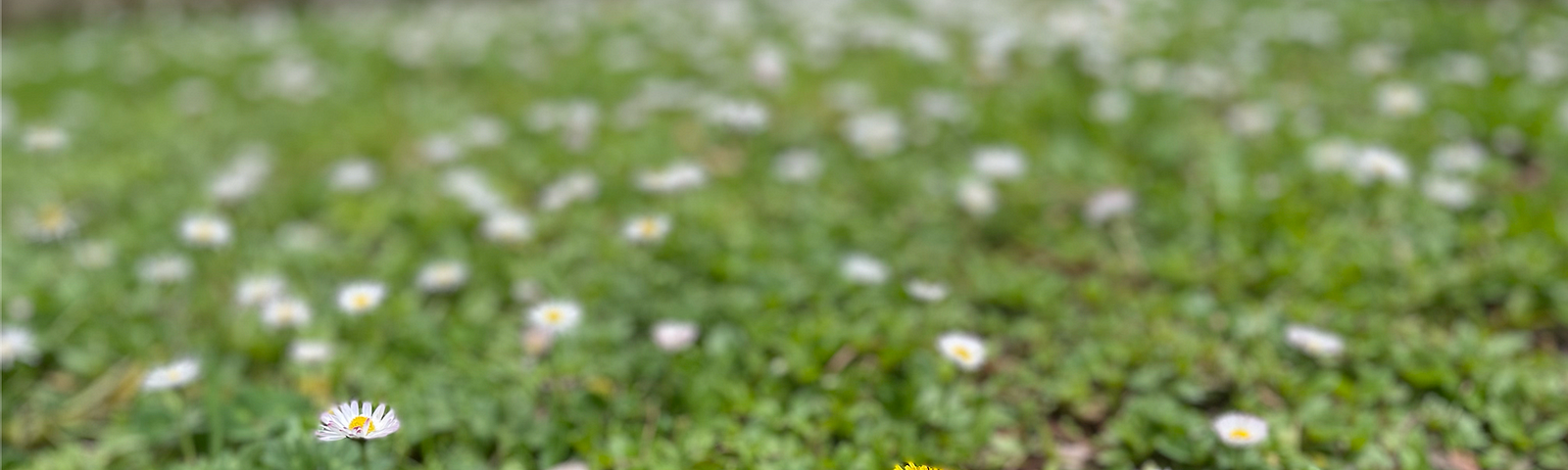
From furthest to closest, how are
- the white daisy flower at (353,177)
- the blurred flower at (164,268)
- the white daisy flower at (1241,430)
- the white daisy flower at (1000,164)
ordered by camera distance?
1. the white daisy flower at (353,177)
2. the white daisy flower at (1000,164)
3. the blurred flower at (164,268)
4. the white daisy flower at (1241,430)

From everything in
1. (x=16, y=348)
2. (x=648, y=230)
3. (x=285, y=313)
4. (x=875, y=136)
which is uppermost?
(x=875, y=136)

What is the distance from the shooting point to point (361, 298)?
209cm

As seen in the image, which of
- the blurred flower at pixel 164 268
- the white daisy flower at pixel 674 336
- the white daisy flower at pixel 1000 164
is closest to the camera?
the white daisy flower at pixel 674 336

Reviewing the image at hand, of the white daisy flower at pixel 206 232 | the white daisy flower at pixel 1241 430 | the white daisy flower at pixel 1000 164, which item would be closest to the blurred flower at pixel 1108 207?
the white daisy flower at pixel 1000 164

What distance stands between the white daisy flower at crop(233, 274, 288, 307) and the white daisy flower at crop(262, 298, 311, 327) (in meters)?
0.08

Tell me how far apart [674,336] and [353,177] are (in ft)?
4.73

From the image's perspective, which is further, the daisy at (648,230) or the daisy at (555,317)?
the daisy at (648,230)

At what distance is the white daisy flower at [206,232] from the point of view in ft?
7.77

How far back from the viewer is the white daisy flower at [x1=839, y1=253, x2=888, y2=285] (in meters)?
2.21

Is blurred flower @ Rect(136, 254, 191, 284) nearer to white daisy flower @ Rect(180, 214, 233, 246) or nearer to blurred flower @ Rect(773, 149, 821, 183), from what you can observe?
white daisy flower @ Rect(180, 214, 233, 246)

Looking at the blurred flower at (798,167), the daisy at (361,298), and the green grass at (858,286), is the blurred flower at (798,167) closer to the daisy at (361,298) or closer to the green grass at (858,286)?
the green grass at (858,286)

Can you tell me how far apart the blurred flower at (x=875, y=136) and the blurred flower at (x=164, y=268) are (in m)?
1.88

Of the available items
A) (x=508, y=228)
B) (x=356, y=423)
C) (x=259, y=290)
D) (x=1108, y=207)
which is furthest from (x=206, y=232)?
(x=1108, y=207)

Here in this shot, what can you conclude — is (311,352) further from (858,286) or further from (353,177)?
(858,286)
